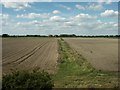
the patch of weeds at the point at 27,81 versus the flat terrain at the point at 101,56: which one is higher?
the patch of weeds at the point at 27,81

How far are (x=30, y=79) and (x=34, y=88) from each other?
14.1 inches

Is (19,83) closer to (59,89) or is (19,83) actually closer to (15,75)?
(15,75)

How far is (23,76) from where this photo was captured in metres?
9.18

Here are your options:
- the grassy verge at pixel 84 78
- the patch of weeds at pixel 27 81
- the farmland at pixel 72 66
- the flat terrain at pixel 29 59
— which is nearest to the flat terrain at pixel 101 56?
the farmland at pixel 72 66

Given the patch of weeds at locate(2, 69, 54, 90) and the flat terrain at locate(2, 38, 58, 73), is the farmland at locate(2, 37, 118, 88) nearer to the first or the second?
the flat terrain at locate(2, 38, 58, 73)

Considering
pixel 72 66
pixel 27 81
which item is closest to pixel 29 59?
pixel 72 66

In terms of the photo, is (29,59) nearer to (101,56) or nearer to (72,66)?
(72,66)

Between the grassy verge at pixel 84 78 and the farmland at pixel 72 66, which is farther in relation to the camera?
the farmland at pixel 72 66

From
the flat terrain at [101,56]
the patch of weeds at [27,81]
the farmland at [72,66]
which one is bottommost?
the flat terrain at [101,56]

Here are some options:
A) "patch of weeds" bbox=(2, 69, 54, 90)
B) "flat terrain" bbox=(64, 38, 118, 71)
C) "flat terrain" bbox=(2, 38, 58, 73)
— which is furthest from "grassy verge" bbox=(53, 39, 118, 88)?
"patch of weeds" bbox=(2, 69, 54, 90)

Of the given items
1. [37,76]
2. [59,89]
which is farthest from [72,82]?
[37,76]

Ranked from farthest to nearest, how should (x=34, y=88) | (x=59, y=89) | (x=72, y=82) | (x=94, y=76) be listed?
(x=94, y=76)
(x=72, y=82)
(x=59, y=89)
(x=34, y=88)

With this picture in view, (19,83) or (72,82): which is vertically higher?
(19,83)

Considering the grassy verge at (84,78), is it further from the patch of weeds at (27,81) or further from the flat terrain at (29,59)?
the patch of weeds at (27,81)
